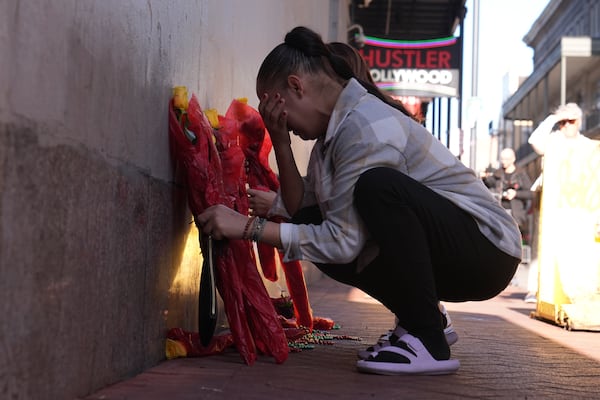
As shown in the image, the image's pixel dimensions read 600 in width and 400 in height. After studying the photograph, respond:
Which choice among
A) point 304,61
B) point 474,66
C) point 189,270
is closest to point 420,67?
point 474,66

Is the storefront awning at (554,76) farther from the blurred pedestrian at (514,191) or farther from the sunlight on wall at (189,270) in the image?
the sunlight on wall at (189,270)

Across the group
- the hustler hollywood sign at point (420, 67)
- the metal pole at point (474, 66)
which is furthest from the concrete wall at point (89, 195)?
the metal pole at point (474, 66)

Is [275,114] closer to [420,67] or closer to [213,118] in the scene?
[213,118]

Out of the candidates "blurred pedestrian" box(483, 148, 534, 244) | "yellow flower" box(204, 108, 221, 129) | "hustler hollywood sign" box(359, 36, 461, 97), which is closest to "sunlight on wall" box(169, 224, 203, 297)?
"yellow flower" box(204, 108, 221, 129)

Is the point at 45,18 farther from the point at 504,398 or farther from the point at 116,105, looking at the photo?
the point at 504,398

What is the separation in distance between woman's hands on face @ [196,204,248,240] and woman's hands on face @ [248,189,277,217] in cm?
54

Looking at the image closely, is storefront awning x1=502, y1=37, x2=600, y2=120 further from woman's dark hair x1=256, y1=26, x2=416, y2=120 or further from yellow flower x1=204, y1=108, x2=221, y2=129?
woman's dark hair x1=256, y1=26, x2=416, y2=120

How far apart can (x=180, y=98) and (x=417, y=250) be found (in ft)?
3.00

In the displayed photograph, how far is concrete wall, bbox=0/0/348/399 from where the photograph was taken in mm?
1541

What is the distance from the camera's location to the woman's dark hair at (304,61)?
262 centimetres

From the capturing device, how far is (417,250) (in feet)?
8.07

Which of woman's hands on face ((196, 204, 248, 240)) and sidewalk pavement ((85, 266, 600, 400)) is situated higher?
woman's hands on face ((196, 204, 248, 240))

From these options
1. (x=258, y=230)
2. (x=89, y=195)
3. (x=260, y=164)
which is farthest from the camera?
(x=260, y=164)

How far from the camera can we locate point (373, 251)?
2553 mm
